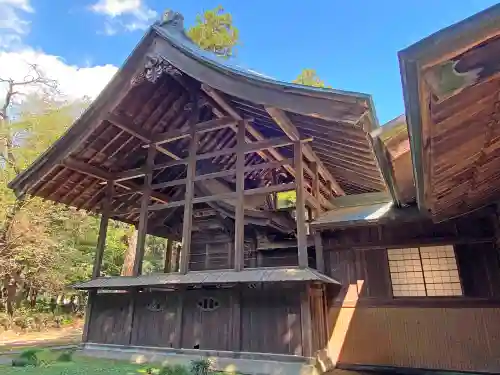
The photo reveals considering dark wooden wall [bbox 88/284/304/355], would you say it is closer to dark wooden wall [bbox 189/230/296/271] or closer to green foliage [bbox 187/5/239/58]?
dark wooden wall [bbox 189/230/296/271]

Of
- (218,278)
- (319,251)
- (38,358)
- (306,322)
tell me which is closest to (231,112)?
(218,278)

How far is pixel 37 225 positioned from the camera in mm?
16594

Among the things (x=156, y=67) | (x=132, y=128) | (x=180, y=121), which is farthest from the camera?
(x=180, y=121)

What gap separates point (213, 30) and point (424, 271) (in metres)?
16.6

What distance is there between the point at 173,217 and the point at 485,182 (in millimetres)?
9512

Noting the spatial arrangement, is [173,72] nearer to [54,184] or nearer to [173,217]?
[54,184]

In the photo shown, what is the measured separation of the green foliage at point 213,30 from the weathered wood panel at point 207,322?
1507 cm

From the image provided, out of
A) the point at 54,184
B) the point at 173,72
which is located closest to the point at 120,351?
the point at 54,184

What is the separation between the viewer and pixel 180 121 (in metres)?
9.16

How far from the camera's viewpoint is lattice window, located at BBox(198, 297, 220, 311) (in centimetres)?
686

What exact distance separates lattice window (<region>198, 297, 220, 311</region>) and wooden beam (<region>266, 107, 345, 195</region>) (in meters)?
3.59

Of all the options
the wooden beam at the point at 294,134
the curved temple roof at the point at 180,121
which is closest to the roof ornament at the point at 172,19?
the curved temple roof at the point at 180,121

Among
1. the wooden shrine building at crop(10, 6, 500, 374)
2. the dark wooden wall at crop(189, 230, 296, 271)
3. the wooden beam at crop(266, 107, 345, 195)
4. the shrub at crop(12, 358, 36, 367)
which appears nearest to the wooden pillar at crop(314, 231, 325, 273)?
the wooden shrine building at crop(10, 6, 500, 374)

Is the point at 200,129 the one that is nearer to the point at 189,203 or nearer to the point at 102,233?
the point at 189,203
